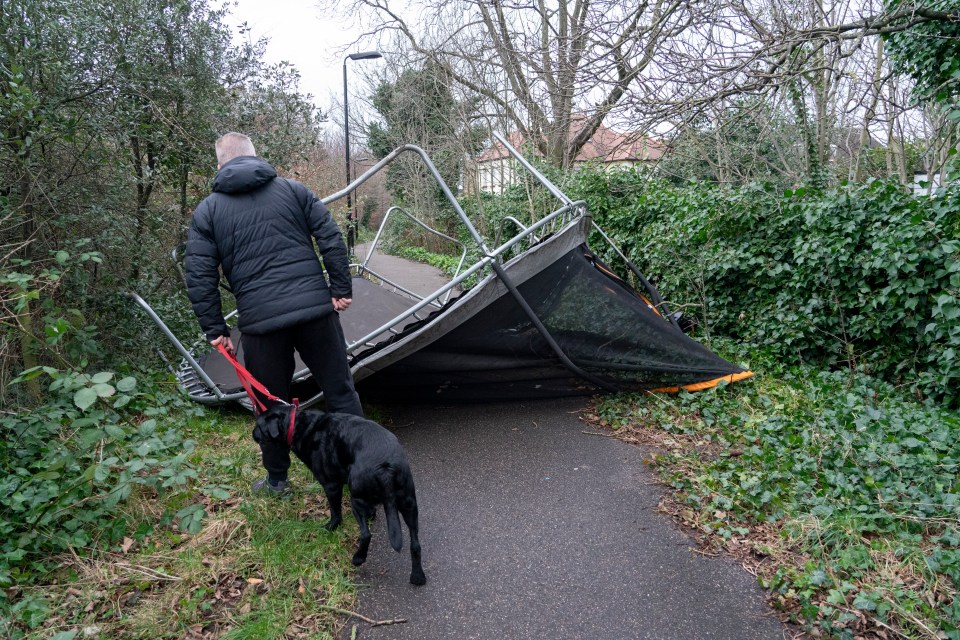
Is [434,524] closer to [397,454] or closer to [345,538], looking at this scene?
[345,538]

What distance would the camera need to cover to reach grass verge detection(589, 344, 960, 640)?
2396 mm

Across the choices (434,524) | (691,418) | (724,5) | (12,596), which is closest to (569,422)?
(691,418)

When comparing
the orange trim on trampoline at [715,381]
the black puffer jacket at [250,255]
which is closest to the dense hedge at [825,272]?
the orange trim on trampoline at [715,381]

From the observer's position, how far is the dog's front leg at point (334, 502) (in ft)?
9.64

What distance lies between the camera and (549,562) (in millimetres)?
2871

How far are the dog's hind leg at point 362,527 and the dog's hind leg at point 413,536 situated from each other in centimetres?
20

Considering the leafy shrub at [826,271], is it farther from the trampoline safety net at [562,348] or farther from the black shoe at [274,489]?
the black shoe at [274,489]

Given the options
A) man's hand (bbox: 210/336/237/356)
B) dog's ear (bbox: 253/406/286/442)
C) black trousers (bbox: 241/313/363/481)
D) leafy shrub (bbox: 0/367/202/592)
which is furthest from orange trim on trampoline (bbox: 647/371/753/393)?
leafy shrub (bbox: 0/367/202/592)

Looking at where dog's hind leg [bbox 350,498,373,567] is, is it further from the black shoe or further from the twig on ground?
the black shoe

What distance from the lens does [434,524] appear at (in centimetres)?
323

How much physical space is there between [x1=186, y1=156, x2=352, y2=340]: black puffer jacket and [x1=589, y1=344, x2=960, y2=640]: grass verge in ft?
8.15

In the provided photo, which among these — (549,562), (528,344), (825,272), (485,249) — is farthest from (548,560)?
(825,272)

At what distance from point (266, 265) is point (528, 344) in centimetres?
213

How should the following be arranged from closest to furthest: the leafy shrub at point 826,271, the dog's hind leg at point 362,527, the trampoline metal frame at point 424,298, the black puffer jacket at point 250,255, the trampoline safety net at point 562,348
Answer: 1. the dog's hind leg at point 362,527
2. the black puffer jacket at point 250,255
3. the trampoline metal frame at point 424,298
4. the leafy shrub at point 826,271
5. the trampoline safety net at point 562,348
